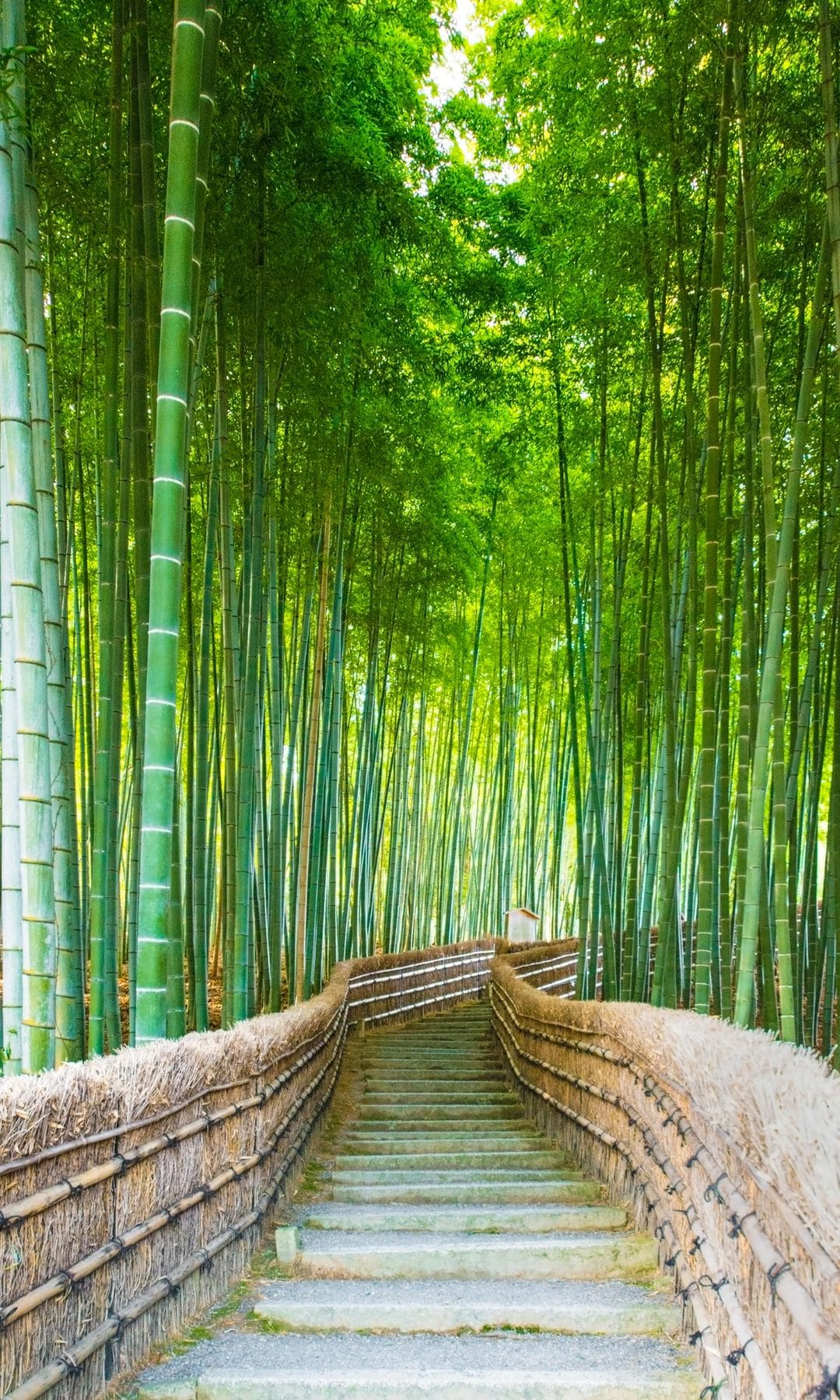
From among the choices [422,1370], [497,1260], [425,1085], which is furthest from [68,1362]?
[425,1085]

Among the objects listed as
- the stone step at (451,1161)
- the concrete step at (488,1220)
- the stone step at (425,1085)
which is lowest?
the stone step at (425,1085)

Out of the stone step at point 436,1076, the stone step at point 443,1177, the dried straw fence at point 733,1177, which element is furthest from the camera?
the stone step at point 436,1076

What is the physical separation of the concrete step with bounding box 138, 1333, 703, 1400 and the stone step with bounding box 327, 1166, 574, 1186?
1.21m

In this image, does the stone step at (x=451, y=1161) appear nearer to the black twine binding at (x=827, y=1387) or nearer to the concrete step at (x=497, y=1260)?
the concrete step at (x=497, y=1260)

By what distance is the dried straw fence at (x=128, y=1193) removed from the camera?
151 cm

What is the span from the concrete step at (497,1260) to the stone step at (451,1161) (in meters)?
1.05

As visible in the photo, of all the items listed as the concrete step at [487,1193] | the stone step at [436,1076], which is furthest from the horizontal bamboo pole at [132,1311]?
the stone step at [436,1076]

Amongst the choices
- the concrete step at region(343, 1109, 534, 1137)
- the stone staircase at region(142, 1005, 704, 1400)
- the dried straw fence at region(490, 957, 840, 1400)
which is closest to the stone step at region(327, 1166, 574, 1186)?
the stone staircase at region(142, 1005, 704, 1400)

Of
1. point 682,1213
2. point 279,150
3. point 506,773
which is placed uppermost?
point 279,150

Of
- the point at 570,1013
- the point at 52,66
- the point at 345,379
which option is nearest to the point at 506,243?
the point at 345,379

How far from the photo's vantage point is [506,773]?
9.88 meters

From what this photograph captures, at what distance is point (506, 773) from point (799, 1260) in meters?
8.48

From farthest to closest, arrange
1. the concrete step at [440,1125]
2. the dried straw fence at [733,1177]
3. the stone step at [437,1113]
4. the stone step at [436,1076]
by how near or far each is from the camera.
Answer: the stone step at [436,1076], the stone step at [437,1113], the concrete step at [440,1125], the dried straw fence at [733,1177]

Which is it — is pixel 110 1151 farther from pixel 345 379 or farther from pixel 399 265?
pixel 399 265
